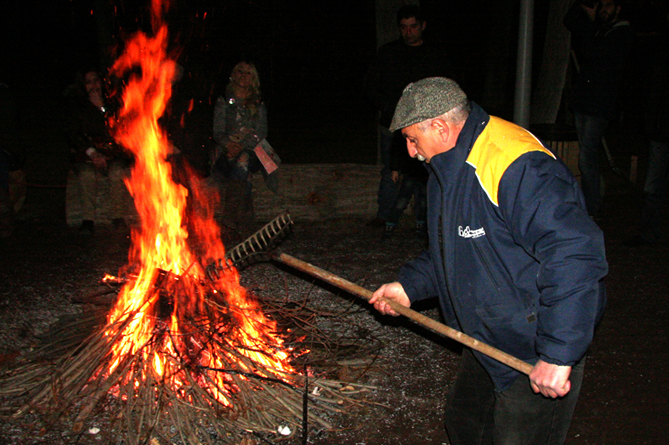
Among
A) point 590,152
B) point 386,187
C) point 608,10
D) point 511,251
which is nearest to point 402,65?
point 386,187

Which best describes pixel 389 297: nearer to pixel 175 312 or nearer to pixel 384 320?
pixel 175 312

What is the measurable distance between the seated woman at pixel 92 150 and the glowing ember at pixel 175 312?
2189mm

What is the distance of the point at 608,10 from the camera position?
661cm

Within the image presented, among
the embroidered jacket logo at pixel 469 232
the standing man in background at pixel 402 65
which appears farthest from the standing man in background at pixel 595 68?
the embroidered jacket logo at pixel 469 232

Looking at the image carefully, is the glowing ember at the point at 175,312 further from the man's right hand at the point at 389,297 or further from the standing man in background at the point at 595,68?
the standing man in background at the point at 595,68

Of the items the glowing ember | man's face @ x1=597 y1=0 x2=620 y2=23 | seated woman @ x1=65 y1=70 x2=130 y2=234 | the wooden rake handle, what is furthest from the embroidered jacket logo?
seated woman @ x1=65 y1=70 x2=130 y2=234

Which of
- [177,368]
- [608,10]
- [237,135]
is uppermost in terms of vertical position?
[608,10]

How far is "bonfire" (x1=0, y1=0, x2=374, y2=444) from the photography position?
349 centimetres

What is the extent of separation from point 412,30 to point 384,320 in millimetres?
3467

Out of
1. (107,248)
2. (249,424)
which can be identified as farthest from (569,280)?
(107,248)

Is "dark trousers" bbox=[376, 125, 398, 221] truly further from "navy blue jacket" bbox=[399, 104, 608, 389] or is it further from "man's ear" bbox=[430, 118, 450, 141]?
"man's ear" bbox=[430, 118, 450, 141]

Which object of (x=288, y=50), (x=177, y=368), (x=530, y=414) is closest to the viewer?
(x=530, y=414)

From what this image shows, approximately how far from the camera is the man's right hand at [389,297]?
9.72 feet

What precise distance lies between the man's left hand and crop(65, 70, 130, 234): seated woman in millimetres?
6034
